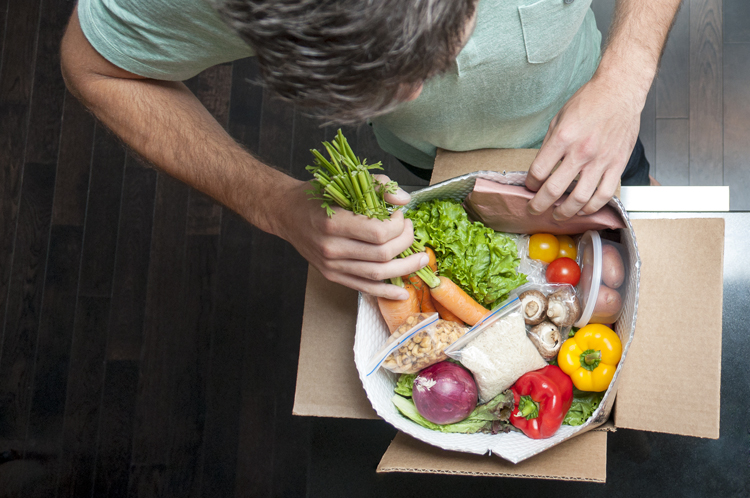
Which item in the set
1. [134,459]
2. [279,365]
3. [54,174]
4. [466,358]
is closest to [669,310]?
[466,358]

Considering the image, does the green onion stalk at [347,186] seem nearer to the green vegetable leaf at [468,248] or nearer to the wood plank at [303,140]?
the green vegetable leaf at [468,248]

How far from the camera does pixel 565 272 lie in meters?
0.88

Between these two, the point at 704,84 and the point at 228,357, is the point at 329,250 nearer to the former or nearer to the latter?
the point at 228,357

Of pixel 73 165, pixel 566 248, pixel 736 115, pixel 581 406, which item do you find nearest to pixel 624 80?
pixel 566 248

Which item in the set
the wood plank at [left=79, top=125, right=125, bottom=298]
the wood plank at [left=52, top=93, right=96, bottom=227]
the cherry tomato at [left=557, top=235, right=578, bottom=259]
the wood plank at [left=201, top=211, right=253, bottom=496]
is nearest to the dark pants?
the cherry tomato at [left=557, top=235, right=578, bottom=259]

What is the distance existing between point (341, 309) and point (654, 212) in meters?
0.54

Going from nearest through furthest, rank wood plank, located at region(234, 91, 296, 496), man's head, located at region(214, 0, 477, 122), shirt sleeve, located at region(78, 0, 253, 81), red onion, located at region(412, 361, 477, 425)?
1. man's head, located at region(214, 0, 477, 122)
2. shirt sleeve, located at region(78, 0, 253, 81)
3. red onion, located at region(412, 361, 477, 425)
4. wood plank, located at region(234, 91, 296, 496)

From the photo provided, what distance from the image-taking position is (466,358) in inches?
32.4

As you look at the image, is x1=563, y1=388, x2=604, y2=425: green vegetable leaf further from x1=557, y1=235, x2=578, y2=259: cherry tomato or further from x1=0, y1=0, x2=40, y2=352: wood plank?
x1=0, y1=0, x2=40, y2=352: wood plank

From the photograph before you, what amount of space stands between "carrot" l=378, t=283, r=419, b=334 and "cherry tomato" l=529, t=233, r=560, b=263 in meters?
0.22

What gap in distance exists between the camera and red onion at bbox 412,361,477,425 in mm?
804

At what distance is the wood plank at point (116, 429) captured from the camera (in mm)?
1763

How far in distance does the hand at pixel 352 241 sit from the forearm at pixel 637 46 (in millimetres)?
356

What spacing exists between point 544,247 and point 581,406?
0.27m
